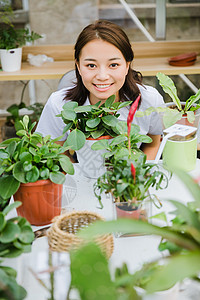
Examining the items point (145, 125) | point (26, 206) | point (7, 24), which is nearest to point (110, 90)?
point (145, 125)

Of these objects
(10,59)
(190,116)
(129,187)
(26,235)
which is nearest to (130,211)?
(129,187)

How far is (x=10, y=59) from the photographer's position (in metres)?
3.05

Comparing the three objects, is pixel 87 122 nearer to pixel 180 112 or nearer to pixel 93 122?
pixel 93 122

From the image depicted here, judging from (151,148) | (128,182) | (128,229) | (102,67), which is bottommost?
(151,148)

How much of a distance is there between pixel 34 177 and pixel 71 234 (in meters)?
0.25

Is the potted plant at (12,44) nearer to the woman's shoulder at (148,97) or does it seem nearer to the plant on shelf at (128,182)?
the woman's shoulder at (148,97)

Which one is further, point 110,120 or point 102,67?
point 102,67

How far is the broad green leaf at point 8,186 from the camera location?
3.91 ft

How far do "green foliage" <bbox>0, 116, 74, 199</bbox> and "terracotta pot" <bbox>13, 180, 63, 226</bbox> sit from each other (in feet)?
0.09

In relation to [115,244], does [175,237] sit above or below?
above

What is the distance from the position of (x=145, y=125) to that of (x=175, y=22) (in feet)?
6.29

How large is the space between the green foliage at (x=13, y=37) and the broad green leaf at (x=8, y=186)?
81.3 inches

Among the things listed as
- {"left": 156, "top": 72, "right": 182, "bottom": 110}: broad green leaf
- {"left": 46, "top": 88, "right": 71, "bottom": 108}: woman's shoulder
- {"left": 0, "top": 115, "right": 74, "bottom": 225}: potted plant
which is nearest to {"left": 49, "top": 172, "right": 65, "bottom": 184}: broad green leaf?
{"left": 0, "top": 115, "right": 74, "bottom": 225}: potted plant

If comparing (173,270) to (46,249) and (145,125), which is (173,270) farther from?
(145,125)
